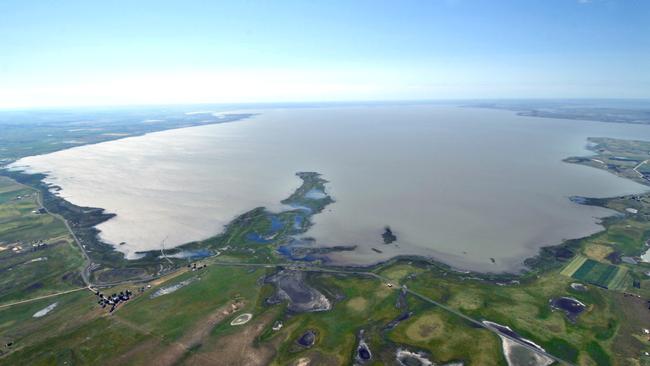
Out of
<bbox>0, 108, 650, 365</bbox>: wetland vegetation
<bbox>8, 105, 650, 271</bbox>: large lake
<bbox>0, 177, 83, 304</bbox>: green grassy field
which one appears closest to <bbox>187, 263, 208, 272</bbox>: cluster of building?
<bbox>0, 108, 650, 365</bbox>: wetland vegetation

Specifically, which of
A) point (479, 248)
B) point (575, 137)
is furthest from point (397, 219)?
point (575, 137)

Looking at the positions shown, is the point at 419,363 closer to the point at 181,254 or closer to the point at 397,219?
the point at 397,219

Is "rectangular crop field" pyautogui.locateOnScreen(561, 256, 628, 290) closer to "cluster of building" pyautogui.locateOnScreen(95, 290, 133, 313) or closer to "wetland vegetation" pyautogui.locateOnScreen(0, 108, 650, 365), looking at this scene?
"wetland vegetation" pyautogui.locateOnScreen(0, 108, 650, 365)

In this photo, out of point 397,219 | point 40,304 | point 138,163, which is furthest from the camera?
point 138,163

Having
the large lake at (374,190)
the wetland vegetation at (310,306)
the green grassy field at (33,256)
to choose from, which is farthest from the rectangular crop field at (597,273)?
the green grassy field at (33,256)

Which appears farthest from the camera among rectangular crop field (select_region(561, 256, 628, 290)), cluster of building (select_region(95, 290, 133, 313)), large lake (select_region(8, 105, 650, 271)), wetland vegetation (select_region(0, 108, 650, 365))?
large lake (select_region(8, 105, 650, 271))

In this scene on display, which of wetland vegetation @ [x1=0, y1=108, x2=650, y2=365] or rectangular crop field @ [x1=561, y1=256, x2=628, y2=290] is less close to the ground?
rectangular crop field @ [x1=561, y1=256, x2=628, y2=290]
